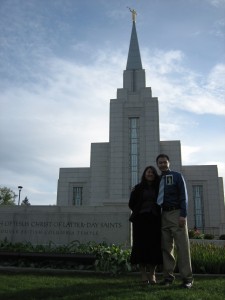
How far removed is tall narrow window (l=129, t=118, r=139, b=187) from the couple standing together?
27223 mm

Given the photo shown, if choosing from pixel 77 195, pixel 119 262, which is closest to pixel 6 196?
pixel 77 195

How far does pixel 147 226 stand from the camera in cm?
534

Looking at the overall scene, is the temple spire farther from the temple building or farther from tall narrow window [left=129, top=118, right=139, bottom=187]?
tall narrow window [left=129, top=118, right=139, bottom=187]

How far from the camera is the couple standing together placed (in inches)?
201

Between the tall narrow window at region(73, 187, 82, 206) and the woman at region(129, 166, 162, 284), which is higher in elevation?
the tall narrow window at region(73, 187, 82, 206)

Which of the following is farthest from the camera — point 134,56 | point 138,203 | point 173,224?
point 134,56

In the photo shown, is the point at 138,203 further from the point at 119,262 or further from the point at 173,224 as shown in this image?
the point at 119,262

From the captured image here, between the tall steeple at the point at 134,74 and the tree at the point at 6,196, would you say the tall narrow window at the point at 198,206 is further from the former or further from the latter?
the tree at the point at 6,196

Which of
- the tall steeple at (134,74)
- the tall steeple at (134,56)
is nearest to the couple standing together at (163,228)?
the tall steeple at (134,74)

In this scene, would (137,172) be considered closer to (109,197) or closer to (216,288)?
(109,197)

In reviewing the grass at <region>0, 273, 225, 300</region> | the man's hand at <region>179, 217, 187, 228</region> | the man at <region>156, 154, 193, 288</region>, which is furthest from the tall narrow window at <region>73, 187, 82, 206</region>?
the man's hand at <region>179, 217, 187, 228</region>

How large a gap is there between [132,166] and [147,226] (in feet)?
92.3

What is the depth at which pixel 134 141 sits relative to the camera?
3444 centimetres

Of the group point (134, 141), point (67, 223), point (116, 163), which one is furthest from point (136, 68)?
point (67, 223)
